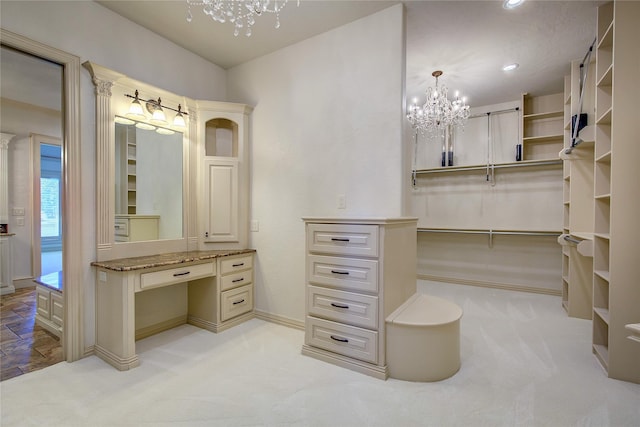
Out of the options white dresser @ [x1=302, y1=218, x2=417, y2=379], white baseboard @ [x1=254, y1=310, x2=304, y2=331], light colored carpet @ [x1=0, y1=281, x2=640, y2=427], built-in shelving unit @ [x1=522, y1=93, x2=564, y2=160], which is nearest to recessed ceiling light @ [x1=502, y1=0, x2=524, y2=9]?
white dresser @ [x1=302, y1=218, x2=417, y2=379]

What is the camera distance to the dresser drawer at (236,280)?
292 centimetres

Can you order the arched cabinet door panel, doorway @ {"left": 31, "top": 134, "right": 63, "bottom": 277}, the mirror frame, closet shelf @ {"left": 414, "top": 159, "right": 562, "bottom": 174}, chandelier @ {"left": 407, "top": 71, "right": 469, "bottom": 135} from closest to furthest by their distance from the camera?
the mirror frame
the arched cabinet door panel
chandelier @ {"left": 407, "top": 71, "right": 469, "bottom": 135}
closet shelf @ {"left": 414, "top": 159, "right": 562, "bottom": 174}
doorway @ {"left": 31, "top": 134, "right": 63, "bottom": 277}

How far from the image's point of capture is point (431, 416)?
5.37 feet

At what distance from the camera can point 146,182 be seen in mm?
2838

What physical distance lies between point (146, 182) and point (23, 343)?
1.73 metres

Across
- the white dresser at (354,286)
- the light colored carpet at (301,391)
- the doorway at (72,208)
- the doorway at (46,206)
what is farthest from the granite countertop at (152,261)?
the doorway at (46,206)

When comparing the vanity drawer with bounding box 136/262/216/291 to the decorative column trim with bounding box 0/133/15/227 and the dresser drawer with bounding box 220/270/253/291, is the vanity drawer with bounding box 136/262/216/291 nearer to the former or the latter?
the dresser drawer with bounding box 220/270/253/291

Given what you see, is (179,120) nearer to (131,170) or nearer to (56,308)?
(131,170)

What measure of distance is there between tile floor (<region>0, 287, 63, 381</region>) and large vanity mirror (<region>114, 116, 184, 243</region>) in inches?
41.3

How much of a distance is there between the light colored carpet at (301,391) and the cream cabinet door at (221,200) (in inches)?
43.1

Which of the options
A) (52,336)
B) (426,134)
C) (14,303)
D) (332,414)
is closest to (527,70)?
(426,134)

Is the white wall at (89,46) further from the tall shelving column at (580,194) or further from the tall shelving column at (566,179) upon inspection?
the tall shelving column at (566,179)

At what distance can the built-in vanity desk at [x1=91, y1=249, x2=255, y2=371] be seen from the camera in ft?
7.14

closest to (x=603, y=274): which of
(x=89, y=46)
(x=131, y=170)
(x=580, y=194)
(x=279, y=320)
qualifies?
(x=580, y=194)
